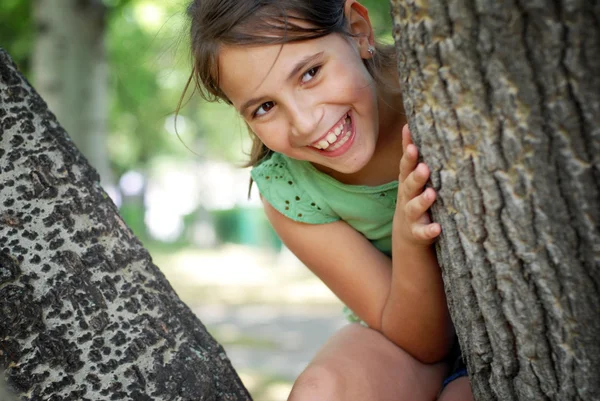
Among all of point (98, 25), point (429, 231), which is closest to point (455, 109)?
point (429, 231)

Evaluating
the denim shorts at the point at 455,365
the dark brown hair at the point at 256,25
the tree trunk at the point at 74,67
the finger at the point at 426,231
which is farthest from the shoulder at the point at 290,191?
the tree trunk at the point at 74,67

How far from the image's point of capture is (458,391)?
2070mm

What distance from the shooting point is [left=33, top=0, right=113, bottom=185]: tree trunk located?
247 inches

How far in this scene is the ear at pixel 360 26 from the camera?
6.86 ft

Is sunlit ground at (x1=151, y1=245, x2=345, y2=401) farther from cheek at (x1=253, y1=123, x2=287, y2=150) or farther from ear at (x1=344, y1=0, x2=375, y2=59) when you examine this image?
ear at (x1=344, y1=0, x2=375, y2=59)

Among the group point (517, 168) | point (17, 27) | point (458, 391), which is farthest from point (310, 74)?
point (17, 27)

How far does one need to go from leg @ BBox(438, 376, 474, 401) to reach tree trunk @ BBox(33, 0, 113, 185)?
5062 mm

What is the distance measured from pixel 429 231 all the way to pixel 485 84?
1.34ft

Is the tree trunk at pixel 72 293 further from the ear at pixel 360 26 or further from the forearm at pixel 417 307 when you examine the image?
the ear at pixel 360 26

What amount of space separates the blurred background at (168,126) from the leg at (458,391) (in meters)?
1.22

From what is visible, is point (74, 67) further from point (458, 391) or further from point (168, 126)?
point (168, 126)

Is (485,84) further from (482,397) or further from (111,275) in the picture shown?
(111,275)

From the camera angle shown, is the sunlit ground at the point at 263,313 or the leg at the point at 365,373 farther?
the sunlit ground at the point at 263,313

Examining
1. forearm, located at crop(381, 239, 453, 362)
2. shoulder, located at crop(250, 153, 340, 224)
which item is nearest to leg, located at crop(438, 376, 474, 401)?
forearm, located at crop(381, 239, 453, 362)
